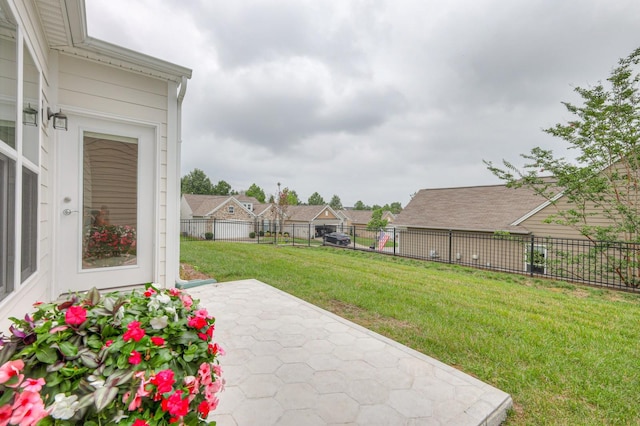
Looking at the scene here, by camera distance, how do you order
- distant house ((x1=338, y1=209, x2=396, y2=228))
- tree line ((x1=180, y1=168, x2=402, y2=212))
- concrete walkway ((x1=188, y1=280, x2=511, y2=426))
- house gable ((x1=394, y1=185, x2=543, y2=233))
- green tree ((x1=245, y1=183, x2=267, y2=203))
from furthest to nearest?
green tree ((x1=245, y1=183, x2=267, y2=203)), tree line ((x1=180, y1=168, x2=402, y2=212)), distant house ((x1=338, y1=209, x2=396, y2=228)), house gable ((x1=394, y1=185, x2=543, y2=233)), concrete walkway ((x1=188, y1=280, x2=511, y2=426))

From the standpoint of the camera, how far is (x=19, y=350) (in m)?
0.89

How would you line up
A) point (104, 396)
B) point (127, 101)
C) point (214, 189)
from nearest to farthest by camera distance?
point (104, 396), point (127, 101), point (214, 189)

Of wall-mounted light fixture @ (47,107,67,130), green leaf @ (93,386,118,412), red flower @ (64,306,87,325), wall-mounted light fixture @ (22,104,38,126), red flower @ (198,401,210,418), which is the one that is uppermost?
wall-mounted light fixture @ (47,107,67,130)

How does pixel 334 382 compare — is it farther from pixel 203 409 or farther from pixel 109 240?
pixel 109 240

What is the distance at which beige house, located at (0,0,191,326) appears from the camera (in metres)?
1.62

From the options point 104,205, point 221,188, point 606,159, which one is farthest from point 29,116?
point 221,188

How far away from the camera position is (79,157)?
9.68 feet

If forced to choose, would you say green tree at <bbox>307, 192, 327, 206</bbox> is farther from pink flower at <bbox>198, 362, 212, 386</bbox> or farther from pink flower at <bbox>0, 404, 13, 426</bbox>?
pink flower at <bbox>0, 404, 13, 426</bbox>

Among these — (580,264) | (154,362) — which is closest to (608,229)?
(580,264)

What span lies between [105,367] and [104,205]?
278cm

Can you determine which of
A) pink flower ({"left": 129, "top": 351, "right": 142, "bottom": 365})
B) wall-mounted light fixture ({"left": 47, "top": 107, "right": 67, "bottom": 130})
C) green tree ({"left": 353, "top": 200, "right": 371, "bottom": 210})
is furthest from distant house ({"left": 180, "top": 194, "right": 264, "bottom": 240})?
green tree ({"left": 353, "top": 200, "right": 371, "bottom": 210})

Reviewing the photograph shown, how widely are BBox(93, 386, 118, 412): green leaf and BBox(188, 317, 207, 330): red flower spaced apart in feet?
1.11

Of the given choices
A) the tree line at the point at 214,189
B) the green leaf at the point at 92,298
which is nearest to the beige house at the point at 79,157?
the green leaf at the point at 92,298

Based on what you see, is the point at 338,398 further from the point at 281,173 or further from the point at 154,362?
the point at 281,173
